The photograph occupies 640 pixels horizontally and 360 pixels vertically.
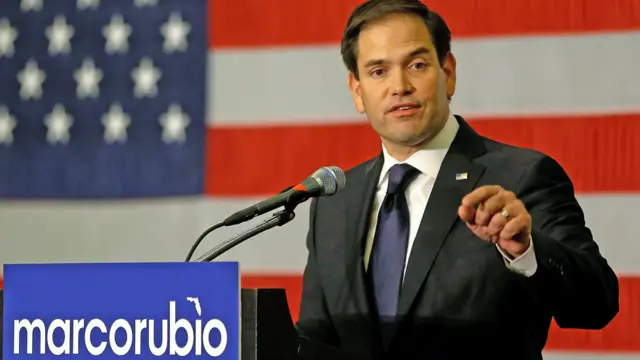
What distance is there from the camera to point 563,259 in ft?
5.40

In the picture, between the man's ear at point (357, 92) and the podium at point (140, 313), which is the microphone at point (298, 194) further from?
the man's ear at point (357, 92)

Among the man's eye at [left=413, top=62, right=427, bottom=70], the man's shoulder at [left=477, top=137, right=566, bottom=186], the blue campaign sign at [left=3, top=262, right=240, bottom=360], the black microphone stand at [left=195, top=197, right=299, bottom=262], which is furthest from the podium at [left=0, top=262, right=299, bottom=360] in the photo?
the man's eye at [left=413, top=62, right=427, bottom=70]

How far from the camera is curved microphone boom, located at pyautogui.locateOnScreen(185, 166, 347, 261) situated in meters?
1.51

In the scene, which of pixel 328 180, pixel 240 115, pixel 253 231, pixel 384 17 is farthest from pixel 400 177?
pixel 240 115

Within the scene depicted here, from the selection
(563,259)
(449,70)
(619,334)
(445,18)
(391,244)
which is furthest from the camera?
(445,18)

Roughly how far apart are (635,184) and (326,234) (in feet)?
3.27

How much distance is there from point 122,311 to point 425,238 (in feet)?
2.59

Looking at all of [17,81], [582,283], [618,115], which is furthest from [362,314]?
[17,81]

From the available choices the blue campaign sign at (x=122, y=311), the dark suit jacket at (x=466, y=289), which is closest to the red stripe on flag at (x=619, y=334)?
the dark suit jacket at (x=466, y=289)

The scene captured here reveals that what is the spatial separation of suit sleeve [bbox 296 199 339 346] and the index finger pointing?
0.76m

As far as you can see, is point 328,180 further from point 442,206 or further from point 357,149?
point 357,149

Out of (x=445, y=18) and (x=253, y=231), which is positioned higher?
(x=445, y=18)

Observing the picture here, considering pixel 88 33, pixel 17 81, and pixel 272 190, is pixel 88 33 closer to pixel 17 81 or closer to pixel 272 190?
pixel 17 81

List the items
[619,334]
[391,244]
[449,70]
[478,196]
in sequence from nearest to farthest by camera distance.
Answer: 1. [478,196]
2. [391,244]
3. [449,70]
4. [619,334]
